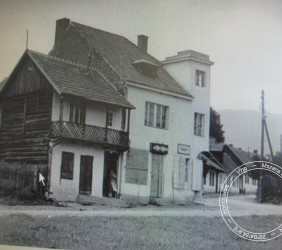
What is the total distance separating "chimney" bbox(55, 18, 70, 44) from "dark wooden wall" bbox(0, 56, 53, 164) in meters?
0.51

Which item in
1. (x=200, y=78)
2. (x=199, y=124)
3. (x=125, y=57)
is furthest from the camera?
(x=125, y=57)

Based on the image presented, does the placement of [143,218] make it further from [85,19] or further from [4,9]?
[4,9]

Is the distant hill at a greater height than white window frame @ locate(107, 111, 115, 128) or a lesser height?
lesser

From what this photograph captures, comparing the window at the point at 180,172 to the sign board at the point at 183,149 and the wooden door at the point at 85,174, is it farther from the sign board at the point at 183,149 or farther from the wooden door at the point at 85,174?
the wooden door at the point at 85,174

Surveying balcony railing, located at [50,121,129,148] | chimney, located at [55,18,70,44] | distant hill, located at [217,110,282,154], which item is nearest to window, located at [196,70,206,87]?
distant hill, located at [217,110,282,154]

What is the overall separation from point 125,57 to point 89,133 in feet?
4.16

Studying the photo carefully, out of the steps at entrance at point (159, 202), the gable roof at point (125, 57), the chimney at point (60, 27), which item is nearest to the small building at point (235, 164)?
the steps at entrance at point (159, 202)

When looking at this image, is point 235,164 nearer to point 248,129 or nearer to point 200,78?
point 248,129

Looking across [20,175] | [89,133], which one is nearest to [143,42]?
[89,133]

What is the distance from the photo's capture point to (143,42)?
6875mm

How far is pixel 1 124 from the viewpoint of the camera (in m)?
7.28

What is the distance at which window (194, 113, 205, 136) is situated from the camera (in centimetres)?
652

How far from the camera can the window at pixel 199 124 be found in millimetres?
6516

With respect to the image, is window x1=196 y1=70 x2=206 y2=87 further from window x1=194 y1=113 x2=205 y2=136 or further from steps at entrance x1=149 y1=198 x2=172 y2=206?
steps at entrance x1=149 y1=198 x2=172 y2=206
